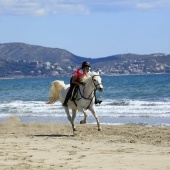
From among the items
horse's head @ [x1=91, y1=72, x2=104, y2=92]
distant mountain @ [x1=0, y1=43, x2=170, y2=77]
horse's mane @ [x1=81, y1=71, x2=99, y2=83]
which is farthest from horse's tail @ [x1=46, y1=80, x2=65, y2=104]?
distant mountain @ [x1=0, y1=43, x2=170, y2=77]

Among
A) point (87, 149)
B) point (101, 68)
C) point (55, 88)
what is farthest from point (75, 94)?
point (101, 68)

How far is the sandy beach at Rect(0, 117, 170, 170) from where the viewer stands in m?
10.6

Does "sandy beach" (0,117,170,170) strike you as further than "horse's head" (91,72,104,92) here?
No

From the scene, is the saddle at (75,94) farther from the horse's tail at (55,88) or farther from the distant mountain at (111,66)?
the distant mountain at (111,66)

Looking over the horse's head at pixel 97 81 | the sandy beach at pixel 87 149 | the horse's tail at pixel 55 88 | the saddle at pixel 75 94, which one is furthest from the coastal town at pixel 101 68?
the horse's head at pixel 97 81

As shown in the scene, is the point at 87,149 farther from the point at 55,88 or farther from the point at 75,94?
the point at 55,88

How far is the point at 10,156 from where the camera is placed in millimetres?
11781

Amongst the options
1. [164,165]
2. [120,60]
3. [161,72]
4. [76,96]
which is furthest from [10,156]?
[120,60]

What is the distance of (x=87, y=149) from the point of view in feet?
41.8

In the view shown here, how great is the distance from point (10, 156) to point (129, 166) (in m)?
2.73

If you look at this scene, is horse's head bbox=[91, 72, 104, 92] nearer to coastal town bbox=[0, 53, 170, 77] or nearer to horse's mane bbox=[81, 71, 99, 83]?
horse's mane bbox=[81, 71, 99, 83]

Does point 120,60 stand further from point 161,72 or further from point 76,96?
point 76,96

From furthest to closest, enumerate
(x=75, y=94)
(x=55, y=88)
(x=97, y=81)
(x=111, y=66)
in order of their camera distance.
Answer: (x=111, y=66), (x=55, y=88), (x=75, y=94), (x=97, y=81)

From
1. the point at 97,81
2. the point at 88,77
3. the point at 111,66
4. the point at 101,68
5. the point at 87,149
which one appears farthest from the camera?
the point at 111,66
